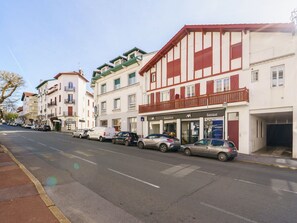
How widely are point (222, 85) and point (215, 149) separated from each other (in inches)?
270

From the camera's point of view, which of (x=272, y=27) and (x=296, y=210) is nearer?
(x=296, y=210)

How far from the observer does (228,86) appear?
16.8 metres

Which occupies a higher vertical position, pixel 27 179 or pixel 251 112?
pixel 251 112

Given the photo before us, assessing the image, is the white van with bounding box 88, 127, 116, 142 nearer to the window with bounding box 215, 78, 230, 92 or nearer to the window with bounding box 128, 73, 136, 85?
the window with bounding box 128, 73, 136, 85

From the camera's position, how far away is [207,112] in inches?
688

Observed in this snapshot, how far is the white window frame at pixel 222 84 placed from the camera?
55.3ft

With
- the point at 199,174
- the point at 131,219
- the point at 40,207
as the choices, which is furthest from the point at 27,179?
the point at 199,174

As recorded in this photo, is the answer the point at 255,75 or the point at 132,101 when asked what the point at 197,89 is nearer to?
the point at 255,75

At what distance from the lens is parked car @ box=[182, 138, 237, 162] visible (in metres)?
12.3

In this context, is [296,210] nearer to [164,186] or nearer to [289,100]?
[164,186]

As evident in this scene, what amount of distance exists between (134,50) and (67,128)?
30.7 metres

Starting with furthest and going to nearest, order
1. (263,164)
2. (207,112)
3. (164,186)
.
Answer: (207,112)
(263,164)
(164,186)

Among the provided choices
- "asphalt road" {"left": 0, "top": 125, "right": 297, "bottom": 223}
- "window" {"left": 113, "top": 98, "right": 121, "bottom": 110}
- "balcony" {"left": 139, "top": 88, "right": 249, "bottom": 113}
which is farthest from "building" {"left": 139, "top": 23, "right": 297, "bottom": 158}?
"asphalt road" {"left": 0, "top": 125, "right": 297, "bottom": 223}

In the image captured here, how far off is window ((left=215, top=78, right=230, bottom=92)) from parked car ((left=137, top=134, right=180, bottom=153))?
19.6 ft
